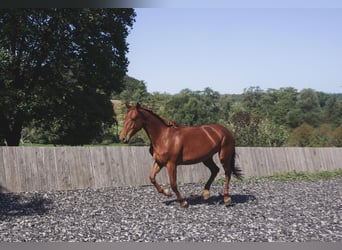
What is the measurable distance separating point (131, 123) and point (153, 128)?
598 mm

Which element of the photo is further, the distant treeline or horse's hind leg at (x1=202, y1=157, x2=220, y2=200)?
the distant treeline

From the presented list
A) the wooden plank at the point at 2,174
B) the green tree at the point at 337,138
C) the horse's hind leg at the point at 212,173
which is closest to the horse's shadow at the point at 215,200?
the horse's hind leg at the point at 212,173

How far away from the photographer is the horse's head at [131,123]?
8.02 metres

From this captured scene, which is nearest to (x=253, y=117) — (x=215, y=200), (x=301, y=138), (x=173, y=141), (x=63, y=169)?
(x=301, y=138)

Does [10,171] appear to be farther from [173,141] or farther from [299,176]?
[299,176]

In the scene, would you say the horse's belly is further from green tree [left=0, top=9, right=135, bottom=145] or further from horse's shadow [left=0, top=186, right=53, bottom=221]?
green tree [left=0, top=9, right=135, bottom=145]

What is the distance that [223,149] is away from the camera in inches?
354

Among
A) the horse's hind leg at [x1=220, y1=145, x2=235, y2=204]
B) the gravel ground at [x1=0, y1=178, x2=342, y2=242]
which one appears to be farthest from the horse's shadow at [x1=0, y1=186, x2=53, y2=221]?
the horse's hind leg at [x1=220, y1=145, x2=235, y2=204]

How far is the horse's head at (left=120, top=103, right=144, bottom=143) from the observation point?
802 centimetres

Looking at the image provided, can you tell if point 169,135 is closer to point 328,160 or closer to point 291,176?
point 291,176

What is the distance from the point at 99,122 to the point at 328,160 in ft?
35.8

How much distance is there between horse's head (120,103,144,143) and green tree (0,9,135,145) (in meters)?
11.4

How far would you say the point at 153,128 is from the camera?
8.57m

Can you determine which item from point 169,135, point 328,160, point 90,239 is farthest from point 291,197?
point 328,160
